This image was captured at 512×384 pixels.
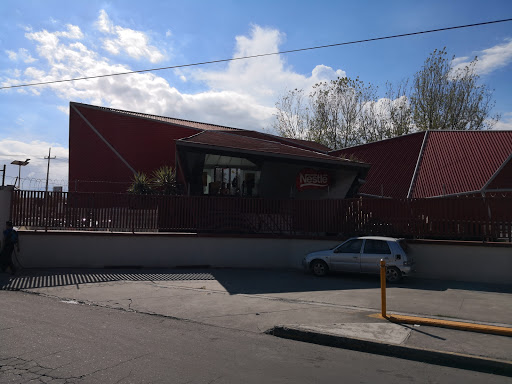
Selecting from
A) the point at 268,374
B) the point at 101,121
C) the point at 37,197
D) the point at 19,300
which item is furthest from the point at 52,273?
the point at 101,121

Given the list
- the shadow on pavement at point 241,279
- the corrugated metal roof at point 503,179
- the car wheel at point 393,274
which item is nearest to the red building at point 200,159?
the shadow on pavement at point 241,279

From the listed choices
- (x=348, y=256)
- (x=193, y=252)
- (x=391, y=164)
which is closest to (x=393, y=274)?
(x=348, y=256)

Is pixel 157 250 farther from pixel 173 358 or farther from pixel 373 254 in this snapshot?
pixel 173 358

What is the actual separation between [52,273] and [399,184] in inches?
639

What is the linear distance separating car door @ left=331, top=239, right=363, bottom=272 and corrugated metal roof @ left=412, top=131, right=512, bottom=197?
8.29m

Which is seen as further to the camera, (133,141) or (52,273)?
(133,141)

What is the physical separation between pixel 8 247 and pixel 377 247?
10718 millimetres

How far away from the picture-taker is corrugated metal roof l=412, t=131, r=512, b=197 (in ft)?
64.6

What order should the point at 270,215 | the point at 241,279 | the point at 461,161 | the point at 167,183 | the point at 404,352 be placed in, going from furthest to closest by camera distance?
the point at 461,161 → the point at 167,183 → the point at 270,215 → the point at 241,279 → the point at 404,352

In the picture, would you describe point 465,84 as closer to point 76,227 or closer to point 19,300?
point 76,227

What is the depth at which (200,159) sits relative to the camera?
19.1 meters

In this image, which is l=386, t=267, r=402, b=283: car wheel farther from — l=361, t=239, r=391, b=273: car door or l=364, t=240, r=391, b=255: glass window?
l=364, t=240, r=391, b=255: glass window

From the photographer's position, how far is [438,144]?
22.9 metres

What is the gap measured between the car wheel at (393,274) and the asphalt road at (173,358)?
603 centimetres
